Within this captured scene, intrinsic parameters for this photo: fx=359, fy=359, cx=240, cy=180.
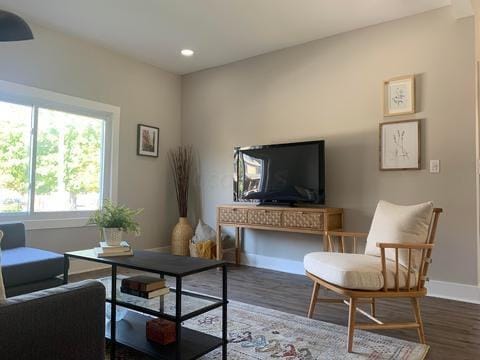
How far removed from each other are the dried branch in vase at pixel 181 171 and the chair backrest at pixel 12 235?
213cm

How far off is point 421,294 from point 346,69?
2517mm

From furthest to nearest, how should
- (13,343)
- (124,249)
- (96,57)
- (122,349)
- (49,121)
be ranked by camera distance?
1. (96,57)
2. (49,121)
3. (124,249)
4. (122,349)
5. (13,343)

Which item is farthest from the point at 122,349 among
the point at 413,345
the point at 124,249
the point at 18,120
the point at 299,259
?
the point at 18,120

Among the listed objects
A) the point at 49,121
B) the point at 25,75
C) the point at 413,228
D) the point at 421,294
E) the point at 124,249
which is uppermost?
the point at 25,75

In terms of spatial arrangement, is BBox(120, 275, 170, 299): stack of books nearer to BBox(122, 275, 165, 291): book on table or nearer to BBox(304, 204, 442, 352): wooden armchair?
BBox(122, 275, 165, 291): book on table

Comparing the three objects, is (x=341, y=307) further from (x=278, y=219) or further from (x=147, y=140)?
(x=147, y=140)

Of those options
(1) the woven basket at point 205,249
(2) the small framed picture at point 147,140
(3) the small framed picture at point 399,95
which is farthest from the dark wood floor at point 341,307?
(3) the small framed picture at point 399,95

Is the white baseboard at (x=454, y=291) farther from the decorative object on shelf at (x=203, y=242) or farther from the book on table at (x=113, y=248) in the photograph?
the book on table at (x=113, y=248)

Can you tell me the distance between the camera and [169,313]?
201 centimetres

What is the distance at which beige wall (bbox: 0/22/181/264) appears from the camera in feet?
12.2

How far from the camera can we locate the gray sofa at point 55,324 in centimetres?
111

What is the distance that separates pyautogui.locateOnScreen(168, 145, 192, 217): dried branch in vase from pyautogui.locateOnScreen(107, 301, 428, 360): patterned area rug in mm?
2481

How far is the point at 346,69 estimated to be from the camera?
12.6 ft

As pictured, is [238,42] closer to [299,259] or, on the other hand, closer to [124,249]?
[299,259]
